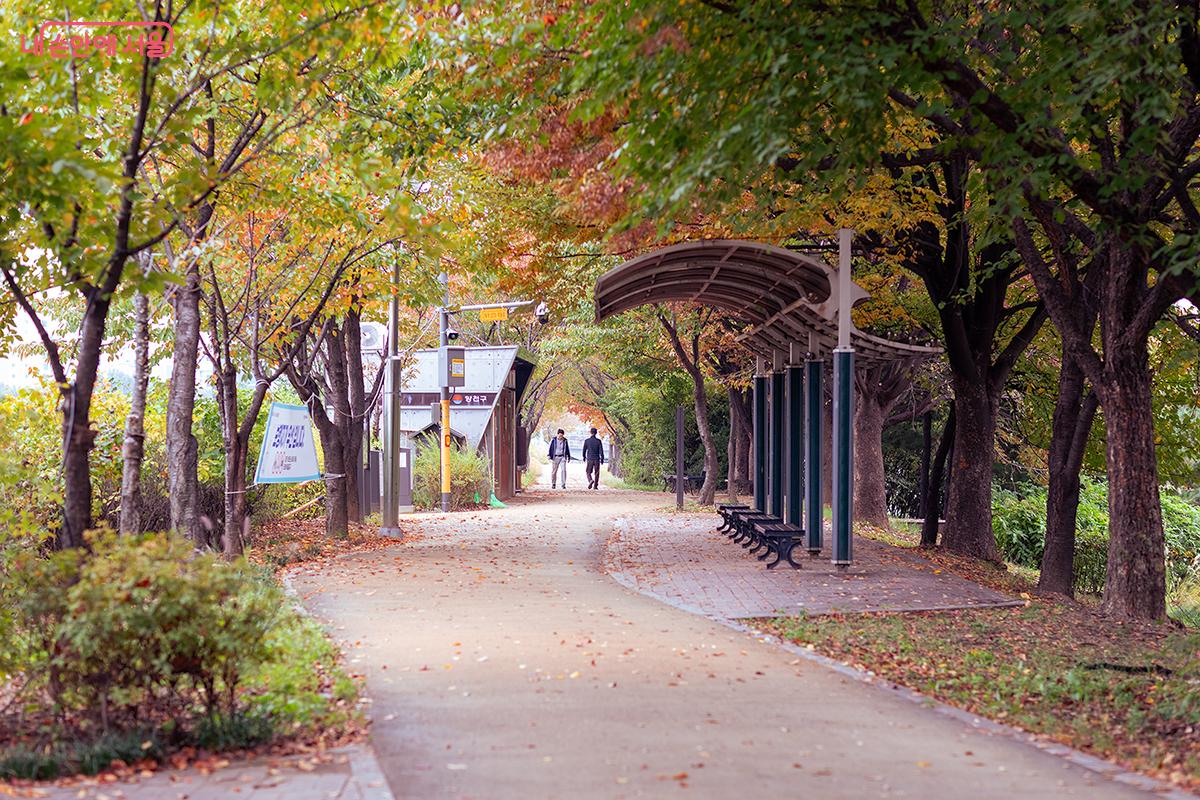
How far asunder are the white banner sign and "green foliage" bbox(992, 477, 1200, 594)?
14109mm

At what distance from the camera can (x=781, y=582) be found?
1255cm

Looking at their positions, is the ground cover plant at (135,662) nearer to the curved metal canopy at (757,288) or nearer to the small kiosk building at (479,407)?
the curved metal canopy at (757,288)

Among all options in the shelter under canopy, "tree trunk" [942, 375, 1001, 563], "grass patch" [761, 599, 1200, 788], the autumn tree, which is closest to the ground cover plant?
the autumn tree

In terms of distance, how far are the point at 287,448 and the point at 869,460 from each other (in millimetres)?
12238

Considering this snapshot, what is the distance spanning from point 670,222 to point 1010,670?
3.99 meters

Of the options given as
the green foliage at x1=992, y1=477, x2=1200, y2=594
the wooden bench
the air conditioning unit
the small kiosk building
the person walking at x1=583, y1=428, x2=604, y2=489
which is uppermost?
the air conditioning unit

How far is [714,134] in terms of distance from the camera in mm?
8195

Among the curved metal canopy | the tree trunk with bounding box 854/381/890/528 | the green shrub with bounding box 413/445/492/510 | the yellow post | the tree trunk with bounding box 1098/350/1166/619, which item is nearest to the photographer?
the tree trunk with bounding box 1098/350/1166/619

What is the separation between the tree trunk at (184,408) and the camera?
11844 millimetres

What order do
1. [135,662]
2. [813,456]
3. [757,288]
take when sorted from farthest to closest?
[757,288], [813,456], [135,662]

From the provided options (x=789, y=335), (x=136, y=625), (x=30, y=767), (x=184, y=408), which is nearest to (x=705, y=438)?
(x=789, y=335)

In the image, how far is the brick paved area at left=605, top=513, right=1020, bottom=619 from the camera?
11.1m

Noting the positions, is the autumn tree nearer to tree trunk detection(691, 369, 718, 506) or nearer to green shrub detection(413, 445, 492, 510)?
green shrub detection(413, 445, 492, 510)

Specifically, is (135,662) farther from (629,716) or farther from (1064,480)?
(1064,480)
